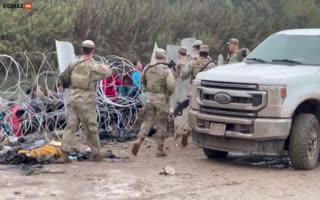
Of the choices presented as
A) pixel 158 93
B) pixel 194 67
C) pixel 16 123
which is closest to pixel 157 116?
pixel 158 93

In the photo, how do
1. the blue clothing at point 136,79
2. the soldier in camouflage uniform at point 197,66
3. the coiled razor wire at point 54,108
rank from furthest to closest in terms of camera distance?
the blue clothing at point 136,79, the soldier in camouflage uniform at point 197,66, the coiled razor wire at point 54,108

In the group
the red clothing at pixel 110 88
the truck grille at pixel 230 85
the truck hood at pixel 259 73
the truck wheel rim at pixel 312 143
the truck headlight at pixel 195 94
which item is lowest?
the truck wheel rim at pixel 312 143

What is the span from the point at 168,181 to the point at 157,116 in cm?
221

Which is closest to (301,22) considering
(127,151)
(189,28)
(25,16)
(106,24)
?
(189,28)

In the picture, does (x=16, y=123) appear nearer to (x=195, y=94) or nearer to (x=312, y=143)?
(x=195, y=94)

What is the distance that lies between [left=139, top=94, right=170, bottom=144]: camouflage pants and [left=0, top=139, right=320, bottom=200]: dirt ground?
437 mm

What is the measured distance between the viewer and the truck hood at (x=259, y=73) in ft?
33.1

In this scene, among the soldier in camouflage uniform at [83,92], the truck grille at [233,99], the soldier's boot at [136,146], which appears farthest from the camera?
the soldier's boot at [136,146]

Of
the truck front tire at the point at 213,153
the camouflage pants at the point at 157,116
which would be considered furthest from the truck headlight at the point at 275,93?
the camouflage pants at the point at 157,116

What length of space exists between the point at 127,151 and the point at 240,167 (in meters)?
2.40

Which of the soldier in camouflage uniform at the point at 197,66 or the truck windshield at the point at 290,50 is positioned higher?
the truck windshield at the point at 290,50

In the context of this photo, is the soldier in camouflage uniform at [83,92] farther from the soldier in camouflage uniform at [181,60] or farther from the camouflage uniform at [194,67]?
the soldier in camouflage uniform at [181,60]

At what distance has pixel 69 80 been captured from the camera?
10891 millimetres

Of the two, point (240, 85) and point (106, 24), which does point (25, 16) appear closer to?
point (106, 24)
